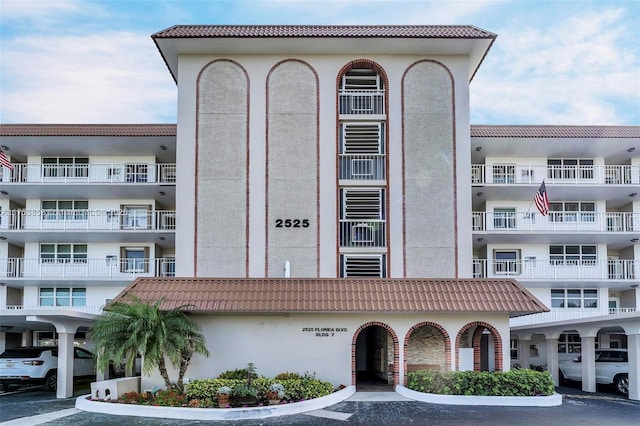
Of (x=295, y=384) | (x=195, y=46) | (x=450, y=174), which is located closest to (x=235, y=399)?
(x=295, y=384)

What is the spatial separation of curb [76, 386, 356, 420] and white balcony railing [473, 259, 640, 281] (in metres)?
15.1

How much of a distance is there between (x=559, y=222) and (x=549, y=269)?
246 cm

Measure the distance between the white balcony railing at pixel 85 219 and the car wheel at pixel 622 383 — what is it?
20581 mm

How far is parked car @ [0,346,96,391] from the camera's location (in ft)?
76.7

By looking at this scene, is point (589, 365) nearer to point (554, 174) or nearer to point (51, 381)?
point (554, 174)

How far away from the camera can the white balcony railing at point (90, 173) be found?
31.7 m

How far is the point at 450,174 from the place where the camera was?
26.9 metres

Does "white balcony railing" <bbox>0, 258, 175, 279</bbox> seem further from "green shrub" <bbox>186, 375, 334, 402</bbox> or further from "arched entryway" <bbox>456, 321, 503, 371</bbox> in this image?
"arched entryway" <bbox>456, 321, 503, 371</bbox>

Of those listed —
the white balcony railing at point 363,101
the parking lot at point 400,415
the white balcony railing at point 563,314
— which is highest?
the white balcony railing at point 363,101

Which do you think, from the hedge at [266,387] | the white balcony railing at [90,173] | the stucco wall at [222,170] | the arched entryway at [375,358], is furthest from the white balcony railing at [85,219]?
the hedge at [266,387]

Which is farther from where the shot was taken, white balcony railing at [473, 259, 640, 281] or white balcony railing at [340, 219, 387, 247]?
white balcony railing at [473, 259, 640, 281]

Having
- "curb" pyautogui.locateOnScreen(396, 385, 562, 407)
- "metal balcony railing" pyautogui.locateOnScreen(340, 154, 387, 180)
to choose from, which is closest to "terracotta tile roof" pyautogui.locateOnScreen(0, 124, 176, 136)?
"metal balcony railing" pyautogui.locateOnScreen(340, 154, 387, 180)

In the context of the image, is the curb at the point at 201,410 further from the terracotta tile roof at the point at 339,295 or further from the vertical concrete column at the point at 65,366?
the terracotta tile roof at the point at 339,295

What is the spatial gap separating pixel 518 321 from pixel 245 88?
668 inches
